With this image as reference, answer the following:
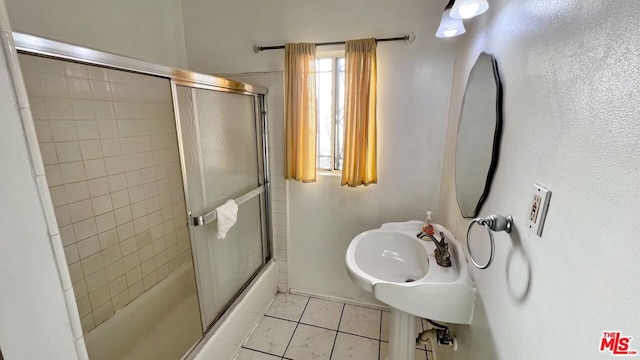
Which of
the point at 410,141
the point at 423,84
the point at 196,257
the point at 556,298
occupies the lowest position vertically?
the point at 196,257

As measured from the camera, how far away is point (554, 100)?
611 millimetres

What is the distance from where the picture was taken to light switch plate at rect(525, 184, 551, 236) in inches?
24.3

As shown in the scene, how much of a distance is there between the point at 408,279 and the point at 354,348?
0.72 metres

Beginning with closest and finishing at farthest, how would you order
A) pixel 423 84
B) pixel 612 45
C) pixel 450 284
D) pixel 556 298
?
pixel 612 45
pixel 556 298
pixel 450 284
pixel 423 84

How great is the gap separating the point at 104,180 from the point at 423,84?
214cm

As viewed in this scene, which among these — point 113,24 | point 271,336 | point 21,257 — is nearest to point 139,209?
point 113,24

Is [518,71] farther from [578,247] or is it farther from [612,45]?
[578,247]

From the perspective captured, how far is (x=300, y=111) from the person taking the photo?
1.88 m

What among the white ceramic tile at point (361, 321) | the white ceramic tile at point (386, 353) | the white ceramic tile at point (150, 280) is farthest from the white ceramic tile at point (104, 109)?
the white ceramic tile at point (386, 353)

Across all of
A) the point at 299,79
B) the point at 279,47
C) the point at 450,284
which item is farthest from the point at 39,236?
the point at 279,47

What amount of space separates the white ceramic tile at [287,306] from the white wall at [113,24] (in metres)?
2.15

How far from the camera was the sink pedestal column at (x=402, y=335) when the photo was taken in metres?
1.42

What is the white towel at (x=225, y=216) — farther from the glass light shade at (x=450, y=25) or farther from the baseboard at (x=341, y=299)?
the glass light shade at (x=450, y=25)

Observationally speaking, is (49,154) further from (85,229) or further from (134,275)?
(134,275)
